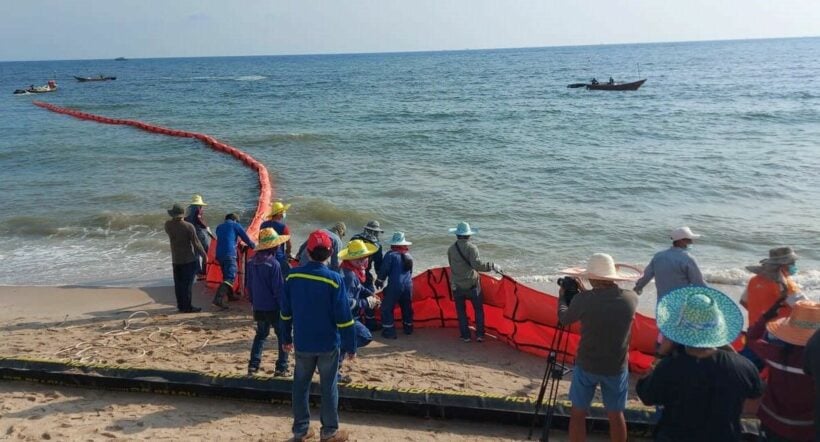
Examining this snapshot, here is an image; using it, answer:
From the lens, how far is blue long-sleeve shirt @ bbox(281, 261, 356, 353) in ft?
15.3

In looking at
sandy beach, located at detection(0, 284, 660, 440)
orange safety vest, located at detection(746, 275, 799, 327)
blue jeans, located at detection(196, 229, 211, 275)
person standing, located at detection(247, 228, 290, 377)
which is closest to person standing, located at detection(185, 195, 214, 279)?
blue jeans, located at detection(196, 229, 211, 275)

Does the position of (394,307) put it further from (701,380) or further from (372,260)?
(701,380)

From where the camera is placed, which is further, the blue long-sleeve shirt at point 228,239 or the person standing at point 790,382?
the blue long-sleeve shirt at point 228,239

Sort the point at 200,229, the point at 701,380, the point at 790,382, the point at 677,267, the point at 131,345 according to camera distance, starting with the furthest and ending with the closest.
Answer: the point at 200,229 → the point at 131,345 → the point at 677,267 → the point at 790,382 → the point at 701,380

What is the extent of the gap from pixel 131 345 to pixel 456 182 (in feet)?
42.2

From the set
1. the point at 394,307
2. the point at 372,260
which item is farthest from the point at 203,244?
the point at 394,307

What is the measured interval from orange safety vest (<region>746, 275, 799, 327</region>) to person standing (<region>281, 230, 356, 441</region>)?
344 cm

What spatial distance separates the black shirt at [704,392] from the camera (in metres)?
3.24

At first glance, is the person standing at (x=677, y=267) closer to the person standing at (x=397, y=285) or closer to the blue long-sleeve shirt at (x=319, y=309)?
the person standing at (x=397, y=285)

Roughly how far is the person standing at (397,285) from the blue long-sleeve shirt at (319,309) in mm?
2761

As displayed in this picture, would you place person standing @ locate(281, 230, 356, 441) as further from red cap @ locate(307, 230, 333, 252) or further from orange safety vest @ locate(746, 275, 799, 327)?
orange safety vest @ locate(746, 275, 799, 327)

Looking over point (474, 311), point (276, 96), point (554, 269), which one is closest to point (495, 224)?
point (554, 269)

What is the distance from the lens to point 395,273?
753 centimetres

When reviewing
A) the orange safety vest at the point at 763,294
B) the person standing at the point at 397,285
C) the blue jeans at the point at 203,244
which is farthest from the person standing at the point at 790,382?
the blue jeans at the point at 203,244
